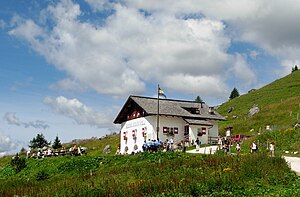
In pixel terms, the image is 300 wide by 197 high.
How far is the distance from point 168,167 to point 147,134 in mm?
27947

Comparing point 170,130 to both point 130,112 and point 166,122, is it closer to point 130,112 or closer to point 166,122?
point 166,122

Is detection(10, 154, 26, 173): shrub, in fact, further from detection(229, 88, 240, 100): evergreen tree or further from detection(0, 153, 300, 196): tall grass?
detection(229, 88, 240, 100): evergreen tree

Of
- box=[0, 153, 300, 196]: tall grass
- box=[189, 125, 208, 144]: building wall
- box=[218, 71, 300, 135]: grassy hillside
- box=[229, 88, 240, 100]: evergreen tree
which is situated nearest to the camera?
box=[0, 153, 300, 196]: tall grass

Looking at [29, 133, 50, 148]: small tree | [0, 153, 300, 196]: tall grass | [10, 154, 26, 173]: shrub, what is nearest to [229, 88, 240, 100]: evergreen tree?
[29, 133, 50, 148]: small tree

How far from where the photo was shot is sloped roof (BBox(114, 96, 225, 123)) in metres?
53.3

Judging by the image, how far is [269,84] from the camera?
395 feet

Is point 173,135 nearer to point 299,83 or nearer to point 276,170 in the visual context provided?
point 276,170

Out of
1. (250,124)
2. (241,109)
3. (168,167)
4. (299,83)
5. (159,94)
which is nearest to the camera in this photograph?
(168,167)

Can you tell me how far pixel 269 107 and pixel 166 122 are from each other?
35.0 meters

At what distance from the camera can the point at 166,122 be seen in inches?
2092

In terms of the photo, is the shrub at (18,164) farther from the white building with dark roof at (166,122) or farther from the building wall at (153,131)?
the white building with dark roof at (166,122)

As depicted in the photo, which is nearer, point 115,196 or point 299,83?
point 115,196

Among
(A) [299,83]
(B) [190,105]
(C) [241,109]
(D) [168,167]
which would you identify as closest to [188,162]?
(D) [168,167]

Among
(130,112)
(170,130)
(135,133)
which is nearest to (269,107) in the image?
(130,112)
